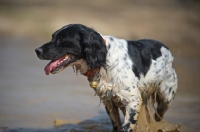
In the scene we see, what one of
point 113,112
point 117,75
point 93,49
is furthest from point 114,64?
point 113,112

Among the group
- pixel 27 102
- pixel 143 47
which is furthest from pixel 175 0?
pixel 143 47

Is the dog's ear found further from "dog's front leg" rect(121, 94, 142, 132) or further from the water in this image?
the water

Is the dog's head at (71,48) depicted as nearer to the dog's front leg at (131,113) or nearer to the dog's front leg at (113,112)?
the dog's front leg at (131,113)

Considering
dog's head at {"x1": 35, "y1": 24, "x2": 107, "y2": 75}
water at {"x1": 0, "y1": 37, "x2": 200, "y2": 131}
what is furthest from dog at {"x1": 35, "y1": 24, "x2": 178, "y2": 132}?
water at {"x1": 0, "y1": 37, "x2": 200, "y2": 131}

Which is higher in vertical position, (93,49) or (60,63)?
(93,49)

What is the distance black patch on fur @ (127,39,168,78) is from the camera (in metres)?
4.64

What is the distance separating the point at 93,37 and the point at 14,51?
5197mm

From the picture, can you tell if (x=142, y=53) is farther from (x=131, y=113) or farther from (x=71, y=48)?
(x=71, y=48)

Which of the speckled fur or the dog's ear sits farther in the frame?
the speckled fur

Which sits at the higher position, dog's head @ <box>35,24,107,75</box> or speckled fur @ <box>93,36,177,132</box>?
dog's head @ <box>35,24,107,75</box>

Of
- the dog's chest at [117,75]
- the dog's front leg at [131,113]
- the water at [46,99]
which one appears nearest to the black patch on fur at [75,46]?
the dog's chest at [117,75]

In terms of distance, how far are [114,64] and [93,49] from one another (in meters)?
0.33

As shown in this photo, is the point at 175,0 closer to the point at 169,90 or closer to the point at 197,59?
the point at 197,59

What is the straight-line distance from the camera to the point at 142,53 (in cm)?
484
